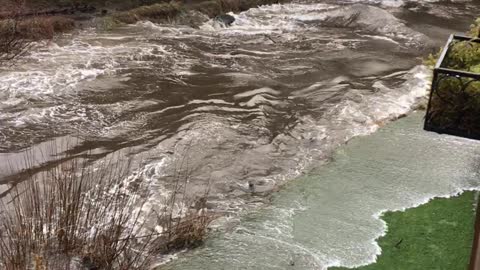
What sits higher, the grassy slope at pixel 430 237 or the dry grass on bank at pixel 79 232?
the dry grass on bank at pixel 79 232

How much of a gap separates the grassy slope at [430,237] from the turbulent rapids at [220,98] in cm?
22

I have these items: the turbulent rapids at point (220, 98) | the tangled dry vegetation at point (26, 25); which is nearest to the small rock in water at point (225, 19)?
the turbulent rapids at point (220, 98)

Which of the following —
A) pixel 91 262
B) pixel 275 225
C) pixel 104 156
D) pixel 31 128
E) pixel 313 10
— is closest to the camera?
pixel 91 262

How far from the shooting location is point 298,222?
640 centimetres

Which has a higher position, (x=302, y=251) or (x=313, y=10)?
(x=313, y=10)

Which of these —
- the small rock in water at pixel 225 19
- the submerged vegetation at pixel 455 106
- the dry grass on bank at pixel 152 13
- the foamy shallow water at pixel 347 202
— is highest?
the submerged vegetation at pixel 455 106

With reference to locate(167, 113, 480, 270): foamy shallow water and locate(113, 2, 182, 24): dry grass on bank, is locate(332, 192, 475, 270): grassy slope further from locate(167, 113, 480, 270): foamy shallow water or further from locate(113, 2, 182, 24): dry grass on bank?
locate(113, 2, 182, 24): dry grass on bank

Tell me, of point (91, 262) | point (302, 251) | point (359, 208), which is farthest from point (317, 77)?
point (91, 262)

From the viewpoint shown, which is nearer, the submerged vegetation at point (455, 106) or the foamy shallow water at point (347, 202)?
the submerged vegetation at point (455, 106)

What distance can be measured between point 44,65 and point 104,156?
4.62 m

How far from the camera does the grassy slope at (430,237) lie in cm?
544

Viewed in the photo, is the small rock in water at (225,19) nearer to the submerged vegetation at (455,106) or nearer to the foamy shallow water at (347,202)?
the foamy shallow water at (347,202)

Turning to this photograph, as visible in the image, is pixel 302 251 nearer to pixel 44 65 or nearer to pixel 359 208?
pixel 359 208

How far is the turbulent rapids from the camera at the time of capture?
25.8 feet
